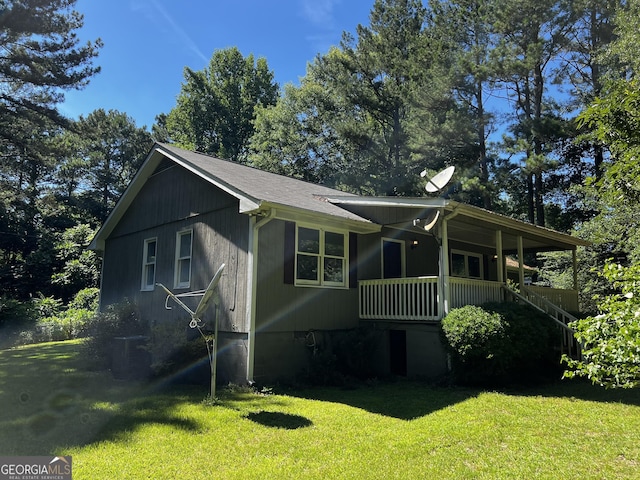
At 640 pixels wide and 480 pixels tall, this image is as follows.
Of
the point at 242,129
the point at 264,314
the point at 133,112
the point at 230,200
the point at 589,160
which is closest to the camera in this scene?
the point at 264,314

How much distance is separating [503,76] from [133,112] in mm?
33109

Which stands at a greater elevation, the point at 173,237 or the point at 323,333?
the point at 173,237

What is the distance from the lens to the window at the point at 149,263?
12.2 meters

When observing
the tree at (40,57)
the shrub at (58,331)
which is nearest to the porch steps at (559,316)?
the shrub at (58,331)

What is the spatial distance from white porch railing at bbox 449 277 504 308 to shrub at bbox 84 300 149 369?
734 cm

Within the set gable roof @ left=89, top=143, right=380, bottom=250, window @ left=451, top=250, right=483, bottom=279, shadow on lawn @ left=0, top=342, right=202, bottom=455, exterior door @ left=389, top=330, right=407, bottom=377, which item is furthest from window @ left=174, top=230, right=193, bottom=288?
window @ left=451, top=250, right=483, bottom=279

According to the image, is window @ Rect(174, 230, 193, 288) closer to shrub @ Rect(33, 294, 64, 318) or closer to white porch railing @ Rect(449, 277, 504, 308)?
white porch railing @ Rect(449, 277, 504, 308)

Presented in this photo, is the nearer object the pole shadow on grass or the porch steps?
the pole shadow on grass

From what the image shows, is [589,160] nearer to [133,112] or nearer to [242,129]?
[242,129]

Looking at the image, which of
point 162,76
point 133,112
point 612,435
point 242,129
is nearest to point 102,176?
point 133,112

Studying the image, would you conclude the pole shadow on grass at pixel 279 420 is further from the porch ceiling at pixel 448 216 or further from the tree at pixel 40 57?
the tree at pixel 40 57

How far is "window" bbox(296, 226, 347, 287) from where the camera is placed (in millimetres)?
9625

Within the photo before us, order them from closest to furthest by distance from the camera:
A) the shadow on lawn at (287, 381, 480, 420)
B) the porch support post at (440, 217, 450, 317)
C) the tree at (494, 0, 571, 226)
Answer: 1. the shadow on lawn at (287, 381, 480, 420)
2. the porch support post at (440, 217, 450, 317)
3. the tree at (494, 0, 571, 226)

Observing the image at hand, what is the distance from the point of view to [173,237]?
11.5 metres
